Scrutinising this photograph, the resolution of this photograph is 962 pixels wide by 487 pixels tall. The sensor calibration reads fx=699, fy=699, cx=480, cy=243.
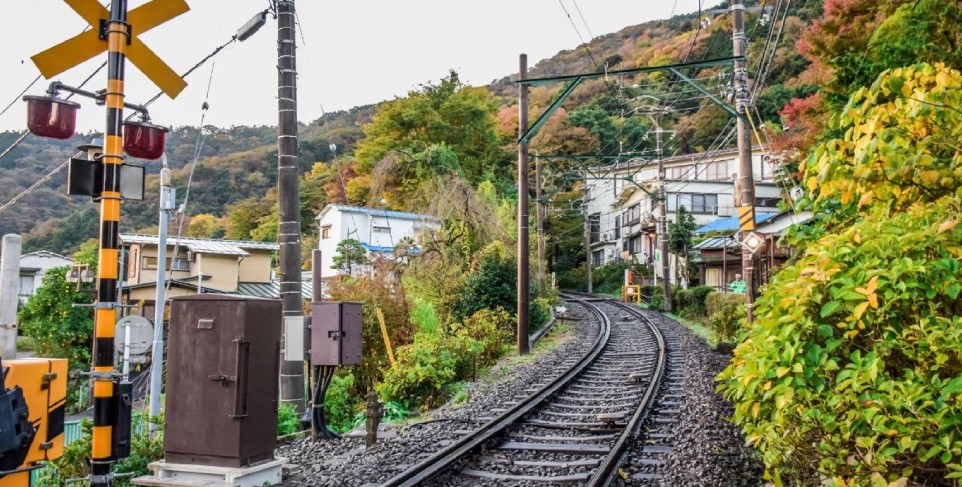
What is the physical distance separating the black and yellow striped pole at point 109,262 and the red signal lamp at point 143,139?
71 centimetres

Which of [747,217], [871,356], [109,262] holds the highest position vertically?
[747,217]

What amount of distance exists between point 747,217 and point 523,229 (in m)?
5.43

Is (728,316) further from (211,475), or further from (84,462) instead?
(84,462)

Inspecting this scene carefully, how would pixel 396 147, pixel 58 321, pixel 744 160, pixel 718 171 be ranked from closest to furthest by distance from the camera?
1. pixel 744 160
2. pixel 58 321
3. pixel 396 147
4. pixel 718 171

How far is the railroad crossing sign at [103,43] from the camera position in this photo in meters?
5.45

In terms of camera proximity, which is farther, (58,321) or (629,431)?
(58,321)

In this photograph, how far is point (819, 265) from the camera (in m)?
3.70

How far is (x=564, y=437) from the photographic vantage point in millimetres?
8344

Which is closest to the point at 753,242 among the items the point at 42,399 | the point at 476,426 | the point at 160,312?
the point at 476,426

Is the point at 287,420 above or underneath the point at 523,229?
underneath

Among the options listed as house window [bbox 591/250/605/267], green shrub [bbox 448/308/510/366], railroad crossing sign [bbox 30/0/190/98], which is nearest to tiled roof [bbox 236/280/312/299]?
green shrub [bbox 448/308/510/366]

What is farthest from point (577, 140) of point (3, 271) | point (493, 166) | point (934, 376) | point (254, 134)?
point (934, 376)

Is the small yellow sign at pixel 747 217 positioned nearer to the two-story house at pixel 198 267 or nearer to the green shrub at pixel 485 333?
the green shrub at pixel 485 333

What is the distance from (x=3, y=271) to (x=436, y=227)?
15950mm
